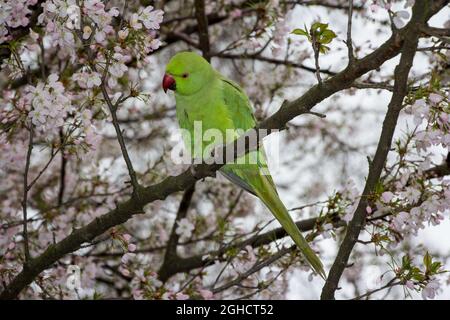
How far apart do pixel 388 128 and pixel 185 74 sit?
1563 mm

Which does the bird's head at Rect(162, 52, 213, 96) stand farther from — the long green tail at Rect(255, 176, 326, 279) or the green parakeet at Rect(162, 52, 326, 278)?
the long green tail at Rect(255, 176, 326, 279)

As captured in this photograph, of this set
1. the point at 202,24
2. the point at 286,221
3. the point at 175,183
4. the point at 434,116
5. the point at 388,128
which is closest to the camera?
the point at 388,128

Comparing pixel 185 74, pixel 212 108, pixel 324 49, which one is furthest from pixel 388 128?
pixel 185 74

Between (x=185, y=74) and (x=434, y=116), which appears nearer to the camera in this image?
(x=434, y=116)

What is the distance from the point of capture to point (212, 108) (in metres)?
3.21

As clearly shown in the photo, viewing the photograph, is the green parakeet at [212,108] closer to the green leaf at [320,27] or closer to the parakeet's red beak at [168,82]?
the parakeet's red beak at [168,82]

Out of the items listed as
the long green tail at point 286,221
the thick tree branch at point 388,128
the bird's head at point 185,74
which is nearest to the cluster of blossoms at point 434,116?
the thick tree branch at point 388,128

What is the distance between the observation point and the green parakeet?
317 cm

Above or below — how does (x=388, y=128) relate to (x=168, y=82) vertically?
below

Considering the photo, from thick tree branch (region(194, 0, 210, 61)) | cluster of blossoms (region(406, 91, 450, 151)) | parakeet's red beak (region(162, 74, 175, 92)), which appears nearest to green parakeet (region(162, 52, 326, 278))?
parakeet's red beak (region(162, 74, 175, 92))

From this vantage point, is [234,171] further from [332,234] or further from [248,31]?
[248,31]

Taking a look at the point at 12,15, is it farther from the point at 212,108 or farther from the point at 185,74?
the point at 212,108

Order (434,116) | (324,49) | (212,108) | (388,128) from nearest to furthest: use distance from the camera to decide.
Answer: (388,128)
(324,49)
(434,116)
(212,108)

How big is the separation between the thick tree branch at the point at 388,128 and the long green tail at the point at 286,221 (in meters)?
0.50
